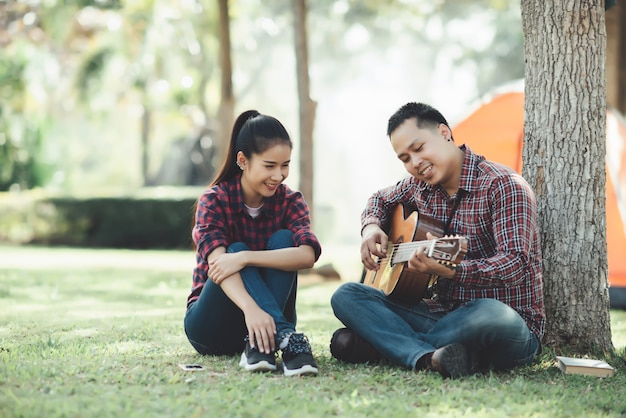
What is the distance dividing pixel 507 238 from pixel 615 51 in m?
6.82

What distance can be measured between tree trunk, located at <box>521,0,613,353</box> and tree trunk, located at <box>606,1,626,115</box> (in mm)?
5489

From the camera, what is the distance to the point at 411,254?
10.2ft

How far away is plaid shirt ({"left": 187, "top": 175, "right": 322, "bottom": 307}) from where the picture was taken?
3330 millimetres

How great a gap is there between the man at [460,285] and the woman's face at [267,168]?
52 centimetres

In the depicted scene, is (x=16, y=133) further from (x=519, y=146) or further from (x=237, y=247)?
(x=237, y=247)

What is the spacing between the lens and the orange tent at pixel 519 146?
19.5ft

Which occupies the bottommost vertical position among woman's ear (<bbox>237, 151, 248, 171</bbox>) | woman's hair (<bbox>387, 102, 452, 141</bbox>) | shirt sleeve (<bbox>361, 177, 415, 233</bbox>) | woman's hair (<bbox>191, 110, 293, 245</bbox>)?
shirt sleeve (<bbox>361, 177, 415, 233</bbox>)

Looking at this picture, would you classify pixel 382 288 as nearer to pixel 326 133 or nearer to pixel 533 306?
pixel 533 306

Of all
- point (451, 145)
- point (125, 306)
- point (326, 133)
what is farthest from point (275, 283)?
point (326, 133)

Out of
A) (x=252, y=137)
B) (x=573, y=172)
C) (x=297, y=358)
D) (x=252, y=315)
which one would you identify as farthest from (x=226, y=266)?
(x=573, y=172)

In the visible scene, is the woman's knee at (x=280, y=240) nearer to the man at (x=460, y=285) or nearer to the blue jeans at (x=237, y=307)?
the blue jeans at (x=237, y=307)

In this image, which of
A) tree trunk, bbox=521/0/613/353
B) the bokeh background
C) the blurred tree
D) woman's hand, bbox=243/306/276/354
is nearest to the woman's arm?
woman's hand, bbox=243/306/276/354

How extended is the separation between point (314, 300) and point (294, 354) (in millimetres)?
3028

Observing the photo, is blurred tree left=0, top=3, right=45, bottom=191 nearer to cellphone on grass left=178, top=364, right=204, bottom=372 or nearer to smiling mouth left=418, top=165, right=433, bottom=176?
cellphone on grass left=178, top=364, right=204, bottom=372
